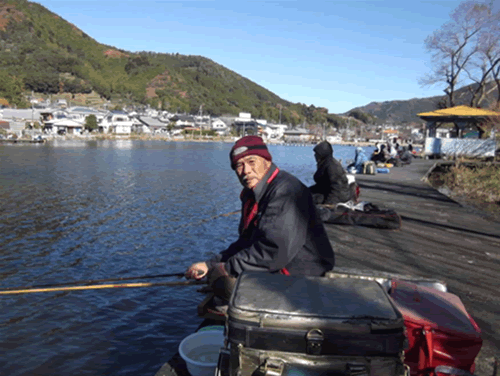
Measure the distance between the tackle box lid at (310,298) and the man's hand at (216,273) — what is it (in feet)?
2.13

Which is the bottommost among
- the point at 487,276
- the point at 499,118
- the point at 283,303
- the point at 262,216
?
the point at 487,276

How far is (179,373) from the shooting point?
3148 mm

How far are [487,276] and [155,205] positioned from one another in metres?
12.6

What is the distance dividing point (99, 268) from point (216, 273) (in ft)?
18.5

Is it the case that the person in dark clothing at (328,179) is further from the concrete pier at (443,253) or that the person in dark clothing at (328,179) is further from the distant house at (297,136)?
the distant house at (297,136)

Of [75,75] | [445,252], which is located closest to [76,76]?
[75,75]

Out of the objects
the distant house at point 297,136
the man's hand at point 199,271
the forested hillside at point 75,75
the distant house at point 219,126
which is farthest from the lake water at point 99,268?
the distant house at point 297,136

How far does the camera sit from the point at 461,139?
27844mm

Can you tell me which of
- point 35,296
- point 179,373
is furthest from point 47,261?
point 179,373

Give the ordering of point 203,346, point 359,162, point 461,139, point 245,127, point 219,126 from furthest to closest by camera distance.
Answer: point 245,127 → point 219,126 → point 461,139 → point 359,162 → point 203,346

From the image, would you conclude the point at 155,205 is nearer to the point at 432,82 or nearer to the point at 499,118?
the point at 499,118

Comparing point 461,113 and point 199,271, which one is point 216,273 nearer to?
point 199,271

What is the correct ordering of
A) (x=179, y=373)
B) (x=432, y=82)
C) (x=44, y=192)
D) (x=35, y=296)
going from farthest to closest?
(x=432, y=82)
(x=44, y=192)
(x=35, y=296)
(x=179, y=373)

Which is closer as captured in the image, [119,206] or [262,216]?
[262,216]
